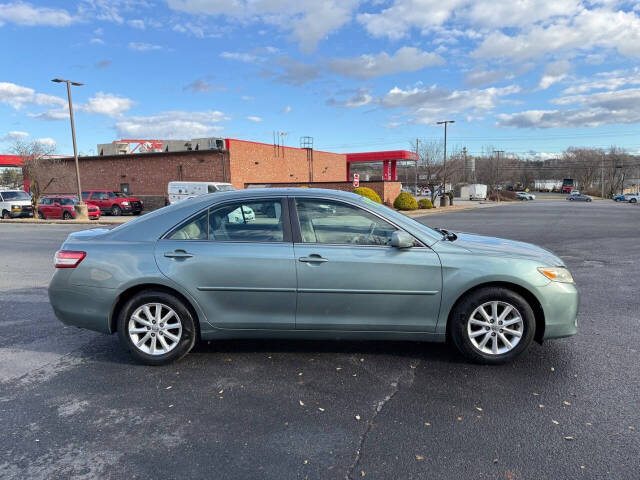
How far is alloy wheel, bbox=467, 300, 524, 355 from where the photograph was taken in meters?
3.63

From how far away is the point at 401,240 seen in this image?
3.56 meters

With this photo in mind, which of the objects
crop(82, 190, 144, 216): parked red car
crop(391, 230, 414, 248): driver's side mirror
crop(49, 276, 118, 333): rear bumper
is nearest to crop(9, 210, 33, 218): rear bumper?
crop(82, 190, 144, 216): parked red car

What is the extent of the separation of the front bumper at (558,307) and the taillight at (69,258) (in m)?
4.08

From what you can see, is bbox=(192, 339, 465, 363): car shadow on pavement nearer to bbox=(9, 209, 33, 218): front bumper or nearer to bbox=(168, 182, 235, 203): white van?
bbox=(168, 182, 235, 203): white van

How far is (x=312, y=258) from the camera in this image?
3.58m

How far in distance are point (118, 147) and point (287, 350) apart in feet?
127

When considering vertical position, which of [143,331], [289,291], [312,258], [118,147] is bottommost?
[143,331]

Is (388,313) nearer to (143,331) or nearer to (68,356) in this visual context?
(143,331)

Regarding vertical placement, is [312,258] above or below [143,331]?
above

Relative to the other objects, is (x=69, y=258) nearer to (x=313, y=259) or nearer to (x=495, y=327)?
(x=313, y=259)

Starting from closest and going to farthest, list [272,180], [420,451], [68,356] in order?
[420,451] < [68,356] < [272,180]

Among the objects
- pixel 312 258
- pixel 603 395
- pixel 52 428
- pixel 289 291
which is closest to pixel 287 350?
pixel 289 291

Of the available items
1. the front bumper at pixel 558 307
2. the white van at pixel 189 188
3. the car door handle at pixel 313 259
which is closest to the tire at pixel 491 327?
the front bumper at pixel 558 307

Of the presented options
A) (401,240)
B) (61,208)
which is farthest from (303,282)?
(61,208)
